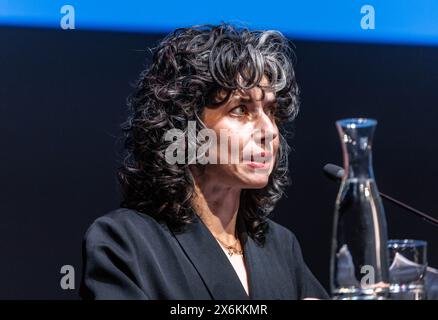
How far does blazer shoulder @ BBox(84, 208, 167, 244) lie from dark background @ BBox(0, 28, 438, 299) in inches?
30.8

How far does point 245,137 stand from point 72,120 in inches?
36.5

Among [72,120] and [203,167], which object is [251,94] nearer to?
[203,167]

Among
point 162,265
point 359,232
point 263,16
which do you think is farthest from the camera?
point 263,16

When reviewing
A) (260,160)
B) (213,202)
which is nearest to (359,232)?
(260,160)

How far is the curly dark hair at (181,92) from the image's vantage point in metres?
2.00

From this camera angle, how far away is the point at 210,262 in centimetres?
194

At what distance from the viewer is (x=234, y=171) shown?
197cm

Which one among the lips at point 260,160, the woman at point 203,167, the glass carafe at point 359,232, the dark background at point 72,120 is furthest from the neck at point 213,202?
the dark background at point 72,120

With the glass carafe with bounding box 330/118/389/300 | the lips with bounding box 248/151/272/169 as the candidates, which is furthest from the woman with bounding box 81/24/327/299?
the glass carafe with bounding box 330/118/389/300

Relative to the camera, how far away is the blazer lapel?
1.91 meters

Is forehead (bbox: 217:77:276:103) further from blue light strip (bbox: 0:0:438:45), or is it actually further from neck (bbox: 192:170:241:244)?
blue light strip (bbox: 0:0:438:45)

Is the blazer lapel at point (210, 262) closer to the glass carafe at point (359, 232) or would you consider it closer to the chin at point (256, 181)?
the chin at point (256, 181)

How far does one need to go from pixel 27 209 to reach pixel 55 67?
44 centimetres

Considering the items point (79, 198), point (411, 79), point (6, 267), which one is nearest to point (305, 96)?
point (411, 79)
